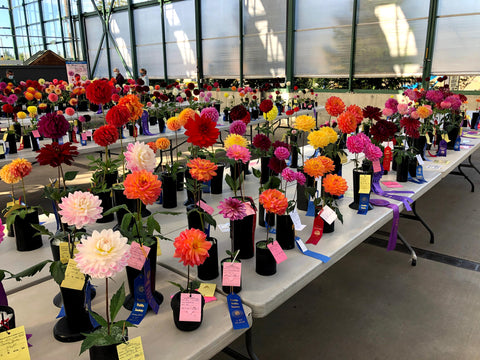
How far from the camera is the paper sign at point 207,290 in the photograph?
1.15 m

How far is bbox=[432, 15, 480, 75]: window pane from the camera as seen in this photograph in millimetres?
7098

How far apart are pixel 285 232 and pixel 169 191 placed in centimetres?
72

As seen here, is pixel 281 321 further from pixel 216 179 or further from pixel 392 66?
pixel 392 66

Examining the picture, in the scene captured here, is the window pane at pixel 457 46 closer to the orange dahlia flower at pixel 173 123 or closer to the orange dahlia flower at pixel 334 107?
the orange dahlia flower at pixel 334 107

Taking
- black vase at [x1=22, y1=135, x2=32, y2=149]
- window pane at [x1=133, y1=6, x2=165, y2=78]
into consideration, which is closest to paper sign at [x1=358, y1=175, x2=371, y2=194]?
black vase at [x1=22, y1=135, x2=32, y2=149]

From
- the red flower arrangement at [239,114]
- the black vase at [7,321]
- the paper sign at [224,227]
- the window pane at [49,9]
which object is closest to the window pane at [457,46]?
the red flower arrangement at [239,114]

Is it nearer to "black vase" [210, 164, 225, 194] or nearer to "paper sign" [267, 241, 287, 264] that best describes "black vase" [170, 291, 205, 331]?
"paper sign" [267, 241, 287, 264]

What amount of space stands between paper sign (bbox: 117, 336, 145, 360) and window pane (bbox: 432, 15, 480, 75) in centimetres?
820

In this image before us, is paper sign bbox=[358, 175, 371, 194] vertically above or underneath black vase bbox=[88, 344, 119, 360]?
above

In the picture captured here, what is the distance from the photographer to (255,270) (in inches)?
51.6

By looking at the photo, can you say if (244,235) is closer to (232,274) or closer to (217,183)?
(232,274)

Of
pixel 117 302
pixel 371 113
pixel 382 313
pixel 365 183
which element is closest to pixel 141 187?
pixel 117 302

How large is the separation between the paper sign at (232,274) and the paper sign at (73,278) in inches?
15.4

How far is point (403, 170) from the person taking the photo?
234cm
